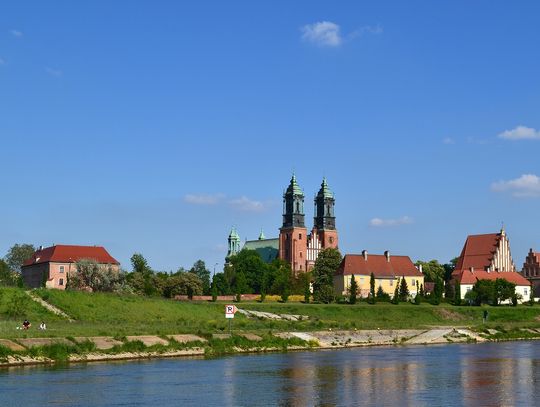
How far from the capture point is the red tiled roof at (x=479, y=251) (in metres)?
138

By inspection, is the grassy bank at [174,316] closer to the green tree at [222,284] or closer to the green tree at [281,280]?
the green tree at [222,284]

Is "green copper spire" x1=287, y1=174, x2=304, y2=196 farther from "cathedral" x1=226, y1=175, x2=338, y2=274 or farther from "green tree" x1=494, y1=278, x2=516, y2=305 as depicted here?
"green tree" x1=494, y1=278, x2=516, y2=305

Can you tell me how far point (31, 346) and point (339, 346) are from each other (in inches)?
976

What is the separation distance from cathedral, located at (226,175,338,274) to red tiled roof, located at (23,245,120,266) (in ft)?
151

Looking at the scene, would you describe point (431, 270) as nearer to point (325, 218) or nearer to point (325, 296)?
point (325, 218)

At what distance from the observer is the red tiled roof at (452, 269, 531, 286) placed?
13150 centimetres

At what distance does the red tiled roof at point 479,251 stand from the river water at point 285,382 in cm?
8958

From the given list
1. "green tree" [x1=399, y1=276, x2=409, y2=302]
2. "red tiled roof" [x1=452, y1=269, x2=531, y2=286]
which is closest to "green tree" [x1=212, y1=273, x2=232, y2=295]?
"green tree" [x1=399, y1=276, x2=409, y2=302]

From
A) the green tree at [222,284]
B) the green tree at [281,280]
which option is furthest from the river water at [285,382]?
the green tree at [281,280]

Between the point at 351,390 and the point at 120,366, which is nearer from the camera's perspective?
the point at 351,390

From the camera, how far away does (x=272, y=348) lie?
56031 mm

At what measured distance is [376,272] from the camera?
13350 cm

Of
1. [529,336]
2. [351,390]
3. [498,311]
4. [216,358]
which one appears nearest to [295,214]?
[498,311]

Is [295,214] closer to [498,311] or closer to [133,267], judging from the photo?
[133,267]
